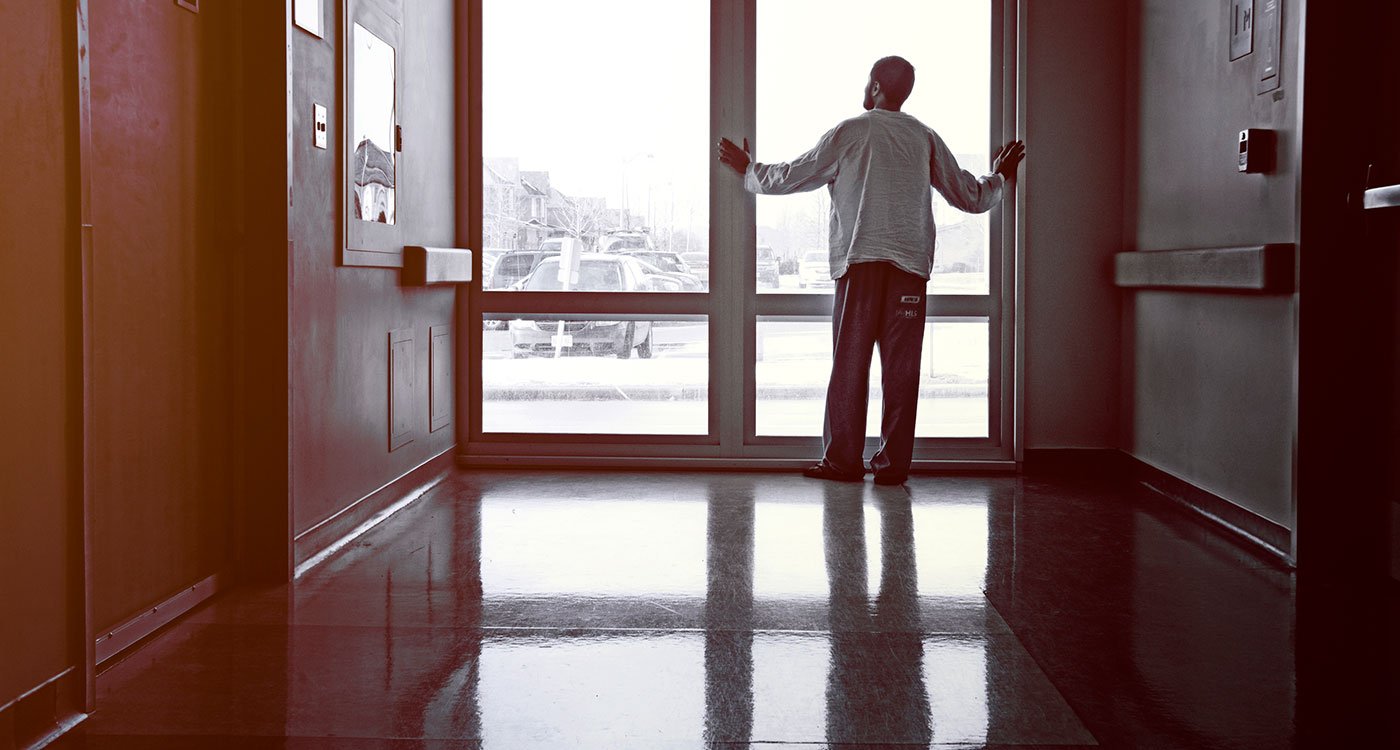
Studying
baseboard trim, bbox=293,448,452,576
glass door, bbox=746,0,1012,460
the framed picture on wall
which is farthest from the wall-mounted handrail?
baseboard trim, bbox=293,448,452,576

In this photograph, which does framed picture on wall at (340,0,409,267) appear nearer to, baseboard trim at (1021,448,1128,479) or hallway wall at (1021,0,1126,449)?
hallway wall at (1021,0,1126,449)

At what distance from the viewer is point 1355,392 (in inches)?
153

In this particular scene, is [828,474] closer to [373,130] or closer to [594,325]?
[594,325]

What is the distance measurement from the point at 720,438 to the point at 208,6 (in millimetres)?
3194

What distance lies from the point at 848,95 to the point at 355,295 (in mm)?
2634

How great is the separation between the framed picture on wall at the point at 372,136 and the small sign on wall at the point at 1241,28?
3.01 meters

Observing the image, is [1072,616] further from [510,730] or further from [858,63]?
[858,63]

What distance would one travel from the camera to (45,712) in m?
2.48

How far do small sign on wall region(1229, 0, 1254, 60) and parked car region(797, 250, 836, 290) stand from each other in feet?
6.72

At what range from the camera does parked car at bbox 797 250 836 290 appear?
594cm

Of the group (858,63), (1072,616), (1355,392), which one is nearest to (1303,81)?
(1355,392)

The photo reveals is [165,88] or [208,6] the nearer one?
[165,88]

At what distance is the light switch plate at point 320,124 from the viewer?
3.92 meters

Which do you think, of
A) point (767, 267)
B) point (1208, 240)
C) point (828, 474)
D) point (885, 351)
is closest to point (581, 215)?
point (767, 267)
